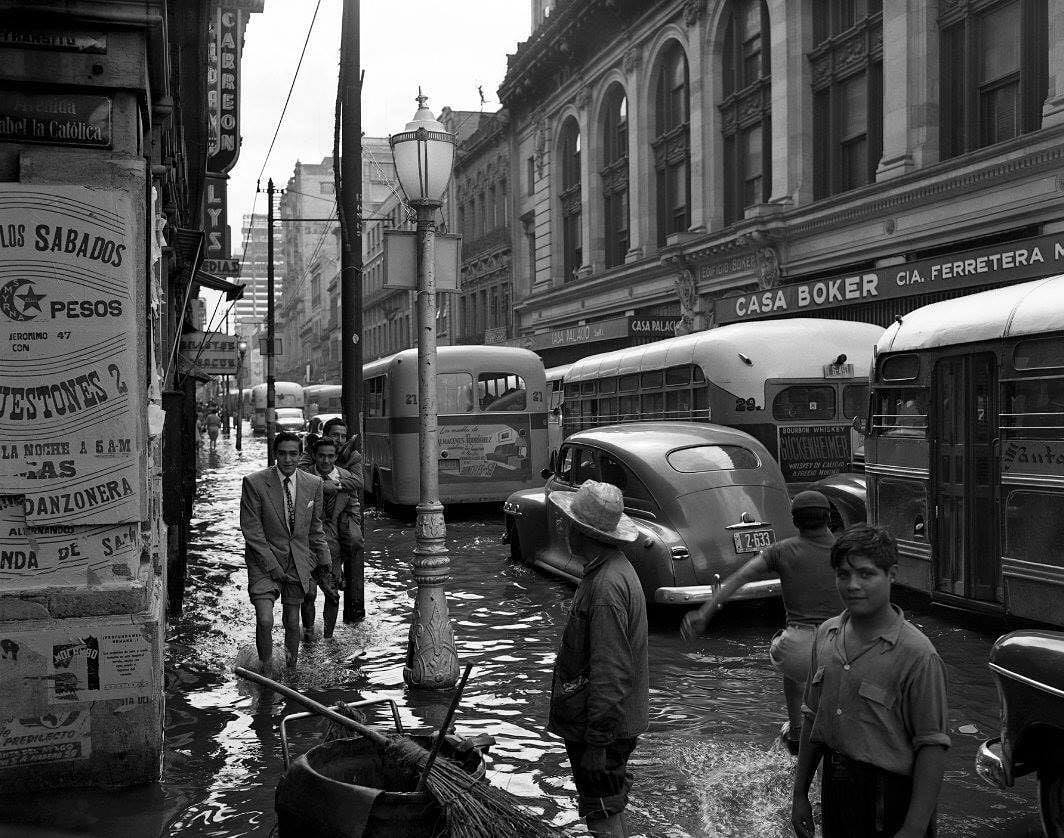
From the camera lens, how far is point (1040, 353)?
860 cm

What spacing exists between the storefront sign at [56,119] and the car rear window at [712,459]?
5.94 meters

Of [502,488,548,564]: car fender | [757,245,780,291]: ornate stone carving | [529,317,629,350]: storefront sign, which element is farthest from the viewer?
[529,317,629,350]: storefront sign

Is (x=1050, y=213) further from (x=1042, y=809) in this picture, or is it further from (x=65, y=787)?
(x=65, y=787)

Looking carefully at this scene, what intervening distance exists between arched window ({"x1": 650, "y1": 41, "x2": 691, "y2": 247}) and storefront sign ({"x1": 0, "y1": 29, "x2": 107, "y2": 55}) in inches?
1120

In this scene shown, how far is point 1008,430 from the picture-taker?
8820 mm

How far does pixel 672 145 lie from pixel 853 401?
813 inches

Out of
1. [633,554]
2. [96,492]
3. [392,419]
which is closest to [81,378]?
[96,492]

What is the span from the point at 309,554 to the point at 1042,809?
5.61 m

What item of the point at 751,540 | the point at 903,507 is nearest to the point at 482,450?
the point at 903,507

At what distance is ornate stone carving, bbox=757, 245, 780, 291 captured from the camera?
2712 cm

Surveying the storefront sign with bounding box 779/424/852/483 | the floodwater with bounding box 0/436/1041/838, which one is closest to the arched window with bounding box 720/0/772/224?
the storefront sign with bounding box 779/424/852/483

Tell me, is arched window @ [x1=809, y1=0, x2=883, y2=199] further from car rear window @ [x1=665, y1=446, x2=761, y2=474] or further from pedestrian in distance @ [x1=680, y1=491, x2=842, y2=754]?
pedestrian in distance @ [x1=680, y1=491, x2=842, y2=754]

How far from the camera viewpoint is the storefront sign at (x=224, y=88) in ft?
56.7

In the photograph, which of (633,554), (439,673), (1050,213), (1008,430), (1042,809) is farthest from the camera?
(1050,213)
